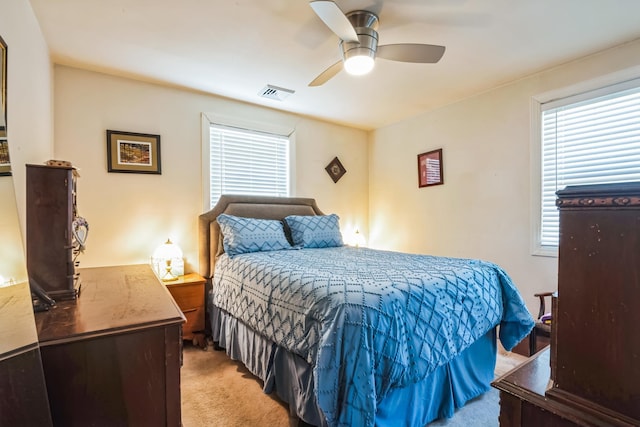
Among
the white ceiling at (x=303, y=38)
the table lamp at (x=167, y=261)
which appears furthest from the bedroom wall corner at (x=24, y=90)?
the table lamp at (x=167, y=261)

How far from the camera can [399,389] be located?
1576mm

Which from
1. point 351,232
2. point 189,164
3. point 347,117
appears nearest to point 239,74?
point 189,164

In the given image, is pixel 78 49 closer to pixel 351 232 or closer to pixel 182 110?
pixel 182 110

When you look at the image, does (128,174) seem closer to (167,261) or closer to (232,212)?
(167,261)

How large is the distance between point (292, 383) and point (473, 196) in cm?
265

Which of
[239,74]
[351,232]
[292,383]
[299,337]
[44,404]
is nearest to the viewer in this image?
[44,404]

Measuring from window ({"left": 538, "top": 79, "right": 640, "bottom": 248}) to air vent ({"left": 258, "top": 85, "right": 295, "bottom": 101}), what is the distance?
7.87 feet

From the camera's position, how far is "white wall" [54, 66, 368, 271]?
2730mm

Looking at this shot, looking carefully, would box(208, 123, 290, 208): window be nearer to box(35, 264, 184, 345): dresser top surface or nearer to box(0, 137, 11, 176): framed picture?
box(35, 264, 184, 345): dresser top surface

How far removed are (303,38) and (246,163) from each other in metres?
1.72

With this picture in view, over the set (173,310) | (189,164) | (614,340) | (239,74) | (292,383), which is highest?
(239,74)

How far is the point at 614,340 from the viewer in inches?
21.2

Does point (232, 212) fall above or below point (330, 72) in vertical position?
below

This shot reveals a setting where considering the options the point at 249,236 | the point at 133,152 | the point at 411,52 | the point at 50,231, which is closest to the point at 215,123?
the point at 133,152
